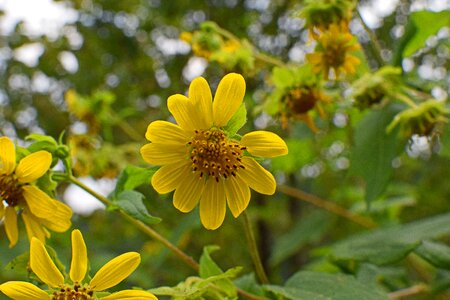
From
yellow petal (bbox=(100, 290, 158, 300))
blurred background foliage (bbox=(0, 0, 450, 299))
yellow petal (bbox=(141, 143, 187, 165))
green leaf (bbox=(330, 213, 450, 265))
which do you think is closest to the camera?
yellow petal (bbox=(100, 290, 158, 300))

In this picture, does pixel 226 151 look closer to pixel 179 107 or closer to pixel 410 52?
pixel 179 107

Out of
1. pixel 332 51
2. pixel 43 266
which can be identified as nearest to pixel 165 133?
pixel 43 266

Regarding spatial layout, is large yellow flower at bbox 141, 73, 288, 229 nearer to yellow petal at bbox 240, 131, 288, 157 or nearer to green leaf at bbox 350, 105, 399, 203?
yellow petal at bbox 240, 131, 288, 157

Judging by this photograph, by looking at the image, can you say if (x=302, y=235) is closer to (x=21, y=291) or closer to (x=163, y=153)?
(x=163, y=153)

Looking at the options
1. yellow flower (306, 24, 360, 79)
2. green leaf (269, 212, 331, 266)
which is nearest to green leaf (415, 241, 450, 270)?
yellow flower (306, 24, 360, 79)

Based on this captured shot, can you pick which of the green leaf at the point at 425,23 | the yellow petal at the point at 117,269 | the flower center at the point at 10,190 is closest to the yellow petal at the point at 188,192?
the yellow petal at the point at 117,269

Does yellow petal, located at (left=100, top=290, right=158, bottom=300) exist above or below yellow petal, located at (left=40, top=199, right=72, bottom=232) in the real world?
below

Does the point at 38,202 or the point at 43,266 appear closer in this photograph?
the point at 43,266
